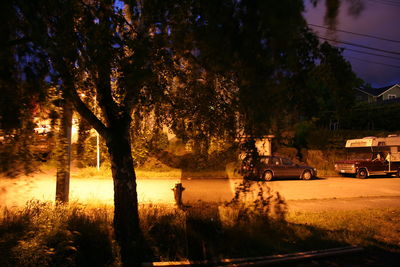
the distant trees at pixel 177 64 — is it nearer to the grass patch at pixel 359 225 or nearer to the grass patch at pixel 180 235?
the grass patch at pixel 180 235

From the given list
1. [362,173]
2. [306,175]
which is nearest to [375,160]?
[362,173]

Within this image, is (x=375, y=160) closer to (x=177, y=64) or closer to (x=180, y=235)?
(x=180, y=235)

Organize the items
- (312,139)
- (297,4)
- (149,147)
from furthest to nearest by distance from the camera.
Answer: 1. (312,139)
2. (149,147)
3. (297,4)

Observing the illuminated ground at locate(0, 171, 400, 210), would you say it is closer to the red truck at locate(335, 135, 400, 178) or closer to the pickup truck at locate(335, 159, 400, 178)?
the pickup truck at locate(335, 159, 400, 178)

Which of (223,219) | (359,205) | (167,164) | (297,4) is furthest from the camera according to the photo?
(167,164)

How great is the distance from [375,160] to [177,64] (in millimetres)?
20760

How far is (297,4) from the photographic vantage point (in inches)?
131

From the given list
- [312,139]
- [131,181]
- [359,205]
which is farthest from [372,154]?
[131,181]

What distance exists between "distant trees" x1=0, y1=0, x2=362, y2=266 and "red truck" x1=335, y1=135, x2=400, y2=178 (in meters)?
19.0

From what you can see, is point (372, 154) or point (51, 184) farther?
point (372, 154)

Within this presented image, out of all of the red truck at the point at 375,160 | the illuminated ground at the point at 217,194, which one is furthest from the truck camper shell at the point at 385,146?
the illuminated ground at the point at 217,194

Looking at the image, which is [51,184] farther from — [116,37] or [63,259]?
[116,37]

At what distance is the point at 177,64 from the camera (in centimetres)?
585

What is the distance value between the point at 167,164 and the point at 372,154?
14154mm
